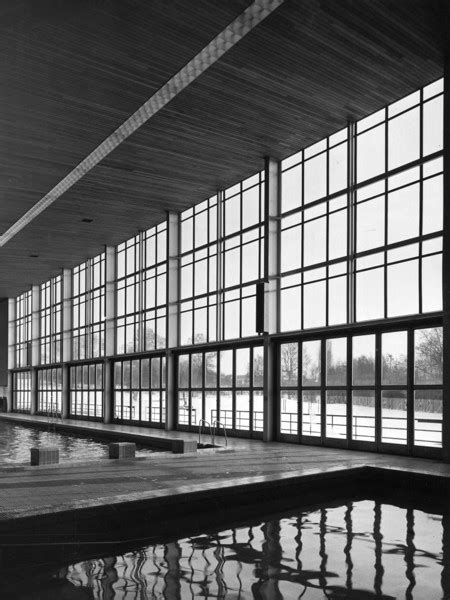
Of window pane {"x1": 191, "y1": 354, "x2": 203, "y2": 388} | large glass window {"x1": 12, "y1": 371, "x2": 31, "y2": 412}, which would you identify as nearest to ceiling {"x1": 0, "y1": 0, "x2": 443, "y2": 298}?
window pane {"x1": 191, "y1": 354, "x2": 203, "y2": 388}

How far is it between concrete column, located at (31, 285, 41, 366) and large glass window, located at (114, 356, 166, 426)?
1043 cm

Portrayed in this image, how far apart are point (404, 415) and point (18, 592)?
953 centimetres

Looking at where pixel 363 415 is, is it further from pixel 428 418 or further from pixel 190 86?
pixel 190 86

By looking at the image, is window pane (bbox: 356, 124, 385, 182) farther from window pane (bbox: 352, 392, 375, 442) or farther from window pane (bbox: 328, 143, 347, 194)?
window pane (bbox: 352, 392, 375, 442)

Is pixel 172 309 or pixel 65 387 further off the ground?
pixel 172 309

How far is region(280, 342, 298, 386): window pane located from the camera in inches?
650

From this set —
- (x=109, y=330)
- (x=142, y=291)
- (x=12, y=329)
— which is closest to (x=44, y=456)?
(x=142, y=291)

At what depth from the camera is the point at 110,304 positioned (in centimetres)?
2731

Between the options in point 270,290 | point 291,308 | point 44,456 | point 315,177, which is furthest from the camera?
point 270,290

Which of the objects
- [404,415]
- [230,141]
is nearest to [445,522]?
[404,415]

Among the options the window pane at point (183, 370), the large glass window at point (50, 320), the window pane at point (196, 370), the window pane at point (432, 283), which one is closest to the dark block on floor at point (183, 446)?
the window pane at point (432, 283)

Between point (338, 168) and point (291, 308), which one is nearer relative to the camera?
point (338, 168)

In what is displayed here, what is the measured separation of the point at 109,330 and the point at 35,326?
10.3m

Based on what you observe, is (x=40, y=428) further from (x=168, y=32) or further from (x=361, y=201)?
(x=168, y=32)
